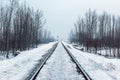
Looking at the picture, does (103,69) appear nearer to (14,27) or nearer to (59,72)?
(59,72)

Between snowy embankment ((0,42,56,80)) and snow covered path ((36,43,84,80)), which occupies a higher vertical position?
snow covered path ((36,43,84,80))

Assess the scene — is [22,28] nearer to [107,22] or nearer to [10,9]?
[10,9]

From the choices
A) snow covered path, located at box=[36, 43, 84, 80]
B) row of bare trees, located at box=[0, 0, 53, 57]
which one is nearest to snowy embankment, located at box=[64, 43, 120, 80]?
snow covered path, located at box=[36, 43, 84, 80]

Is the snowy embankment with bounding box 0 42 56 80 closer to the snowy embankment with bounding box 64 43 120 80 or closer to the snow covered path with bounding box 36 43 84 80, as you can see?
the snow covered path with bounding box 36 43 84 80

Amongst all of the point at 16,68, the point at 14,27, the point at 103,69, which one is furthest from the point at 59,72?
the point at 14,27

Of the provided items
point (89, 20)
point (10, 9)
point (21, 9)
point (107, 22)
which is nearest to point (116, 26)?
point (107, 22)

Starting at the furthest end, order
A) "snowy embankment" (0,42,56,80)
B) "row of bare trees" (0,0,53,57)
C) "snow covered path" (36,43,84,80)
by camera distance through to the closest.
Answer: "row of bare trees" (0,0,53,57) < "snowy embankment" (0,42,56,80) < "snow covered path" (36,43,84,80)

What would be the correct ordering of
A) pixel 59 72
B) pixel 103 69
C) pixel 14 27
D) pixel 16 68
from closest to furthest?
A: 1. pixel 59 72
2. pixel 103 69
3. pixel 16 68
4. pixel 14 27

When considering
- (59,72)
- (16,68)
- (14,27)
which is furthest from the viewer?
(14,27)

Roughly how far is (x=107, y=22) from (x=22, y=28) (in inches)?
2110

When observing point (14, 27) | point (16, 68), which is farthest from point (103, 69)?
point (14, 27)

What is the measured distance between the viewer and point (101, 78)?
39.9 ft

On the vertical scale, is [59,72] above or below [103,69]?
above

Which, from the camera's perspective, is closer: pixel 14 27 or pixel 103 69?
pixel 103 69
